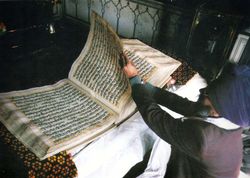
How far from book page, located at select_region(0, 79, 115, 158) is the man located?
0.21 m

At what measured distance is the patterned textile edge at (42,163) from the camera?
3.09 feet

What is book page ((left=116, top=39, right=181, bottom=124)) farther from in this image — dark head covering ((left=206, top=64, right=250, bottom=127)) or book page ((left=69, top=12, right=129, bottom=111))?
dark head covering ((left=206, top=64, right=250, bottom=127))

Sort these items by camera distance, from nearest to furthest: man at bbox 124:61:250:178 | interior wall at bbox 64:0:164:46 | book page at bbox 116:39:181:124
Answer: man at bbox 124:61:250:178 < book page at bbox 116:39:181:124 < interior wall at bbox 64:0:164:46

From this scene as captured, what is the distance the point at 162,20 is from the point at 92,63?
1.30 meters

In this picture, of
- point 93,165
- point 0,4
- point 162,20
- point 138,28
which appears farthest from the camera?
point 138,28

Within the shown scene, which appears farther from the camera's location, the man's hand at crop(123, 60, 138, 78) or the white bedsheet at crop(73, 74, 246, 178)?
the man's hand at crop(123, 60, 138, 78)

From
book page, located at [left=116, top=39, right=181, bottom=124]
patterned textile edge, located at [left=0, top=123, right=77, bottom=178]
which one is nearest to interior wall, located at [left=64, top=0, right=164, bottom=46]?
book page, located at [left=116, top=39, right=181, bottom=124]

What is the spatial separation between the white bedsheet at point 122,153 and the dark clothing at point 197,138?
153 millimetres

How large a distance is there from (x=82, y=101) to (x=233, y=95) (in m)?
0.74

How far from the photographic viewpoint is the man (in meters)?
1.06

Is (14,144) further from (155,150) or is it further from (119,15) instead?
(119,15)

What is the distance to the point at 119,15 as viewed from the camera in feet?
9.02

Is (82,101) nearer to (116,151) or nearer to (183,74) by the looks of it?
(116,151)

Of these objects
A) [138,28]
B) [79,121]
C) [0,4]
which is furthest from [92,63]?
[138,28]
